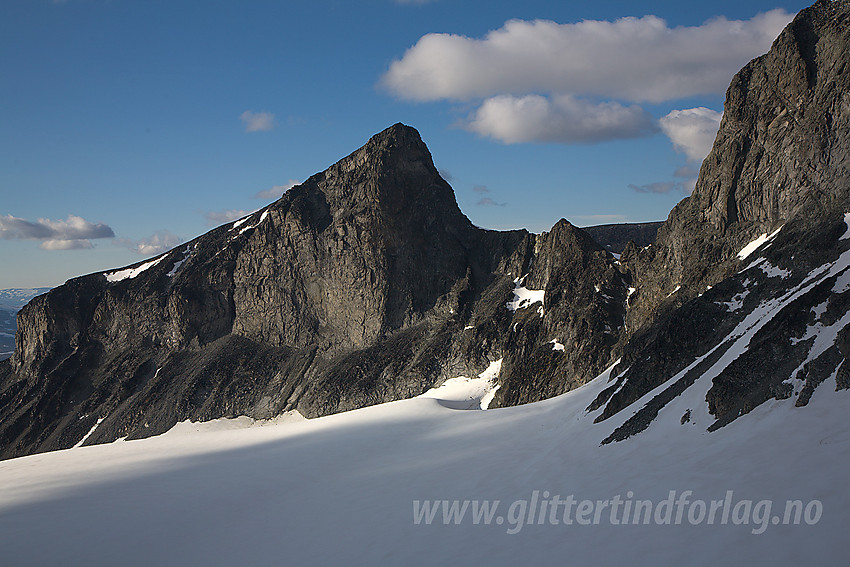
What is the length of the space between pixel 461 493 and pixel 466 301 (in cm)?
4190

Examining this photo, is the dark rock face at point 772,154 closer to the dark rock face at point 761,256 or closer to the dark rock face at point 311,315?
the dark rock face at point 761,256

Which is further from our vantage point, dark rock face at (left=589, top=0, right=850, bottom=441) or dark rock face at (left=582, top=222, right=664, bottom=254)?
dark rock face at (left=582, top=222, right=664, bottom=254)

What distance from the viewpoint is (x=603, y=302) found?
4353 centimetres

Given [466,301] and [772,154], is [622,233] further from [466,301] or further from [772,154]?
[772,154]

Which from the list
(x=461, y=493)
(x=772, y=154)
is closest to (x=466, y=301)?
(x=772, y=154)

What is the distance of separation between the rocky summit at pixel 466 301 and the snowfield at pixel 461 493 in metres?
1.79

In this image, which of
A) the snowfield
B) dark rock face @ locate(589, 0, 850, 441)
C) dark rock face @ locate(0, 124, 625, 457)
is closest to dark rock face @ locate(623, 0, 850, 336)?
dark rock face @ locate(589, 0, 850, 441)

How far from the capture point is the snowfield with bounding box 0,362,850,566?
8039mm

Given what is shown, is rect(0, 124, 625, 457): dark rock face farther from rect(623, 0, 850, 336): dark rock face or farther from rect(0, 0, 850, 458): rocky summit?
rect(623, 0, 850, 336): dark rock face

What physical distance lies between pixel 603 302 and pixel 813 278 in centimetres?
2598

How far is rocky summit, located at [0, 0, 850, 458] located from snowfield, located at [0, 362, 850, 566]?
1788mm

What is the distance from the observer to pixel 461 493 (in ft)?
51.0

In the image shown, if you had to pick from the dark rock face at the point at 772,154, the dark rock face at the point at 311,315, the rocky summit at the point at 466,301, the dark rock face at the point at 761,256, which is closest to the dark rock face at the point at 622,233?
the rocky summit at the point at 466,301

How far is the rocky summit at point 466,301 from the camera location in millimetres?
19938
